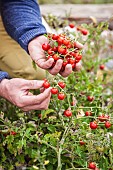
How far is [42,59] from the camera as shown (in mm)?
1996

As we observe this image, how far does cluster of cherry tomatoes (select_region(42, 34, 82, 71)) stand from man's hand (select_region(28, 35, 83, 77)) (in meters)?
0.02

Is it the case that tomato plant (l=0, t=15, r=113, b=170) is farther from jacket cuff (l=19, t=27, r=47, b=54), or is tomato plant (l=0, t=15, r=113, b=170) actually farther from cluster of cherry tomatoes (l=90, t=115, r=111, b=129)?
jacket cuff (l=19, t=27, r=47, b=54)

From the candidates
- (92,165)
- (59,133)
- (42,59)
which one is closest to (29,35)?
(42,59)

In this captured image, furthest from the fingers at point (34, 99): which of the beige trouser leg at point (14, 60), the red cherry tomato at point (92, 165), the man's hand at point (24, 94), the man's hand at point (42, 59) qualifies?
the beige trouser leg at point (14, 60)

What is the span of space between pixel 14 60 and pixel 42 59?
45 cm

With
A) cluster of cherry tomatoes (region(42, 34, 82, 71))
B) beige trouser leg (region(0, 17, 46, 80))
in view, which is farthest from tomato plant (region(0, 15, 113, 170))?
beige trouser leg (region(0, 17, 46, 80))

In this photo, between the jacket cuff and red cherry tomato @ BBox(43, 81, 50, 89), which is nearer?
red cherry tomato @ BBox(43, 81, 50, 89)

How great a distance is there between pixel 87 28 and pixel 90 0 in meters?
2.64

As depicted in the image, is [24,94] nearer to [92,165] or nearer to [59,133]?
[59,133]

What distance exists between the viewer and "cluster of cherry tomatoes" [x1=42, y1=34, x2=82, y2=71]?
188cm

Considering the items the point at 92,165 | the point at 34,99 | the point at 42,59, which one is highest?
the point at 42,59

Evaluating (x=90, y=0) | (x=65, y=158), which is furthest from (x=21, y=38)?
(x=90, y=0)

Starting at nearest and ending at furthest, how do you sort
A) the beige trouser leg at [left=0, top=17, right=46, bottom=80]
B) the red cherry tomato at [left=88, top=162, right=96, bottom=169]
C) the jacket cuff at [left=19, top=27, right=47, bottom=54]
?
the red cherry tomato at [left=88, top=162, right=96, bottom=169], the jacket cuff at [left=19, top=27, right=47, bottom=54], the beige trouser leg at [left=0, top=17, right=46, bottom=80]

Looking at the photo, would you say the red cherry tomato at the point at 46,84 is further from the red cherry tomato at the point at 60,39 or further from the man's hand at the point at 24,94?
the red cherry tomato at the point at 60,39
